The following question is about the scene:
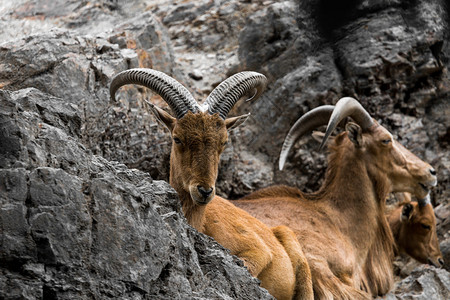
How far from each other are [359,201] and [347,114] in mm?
1409

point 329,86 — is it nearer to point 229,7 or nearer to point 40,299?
point 229,7

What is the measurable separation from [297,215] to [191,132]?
9.82 ft

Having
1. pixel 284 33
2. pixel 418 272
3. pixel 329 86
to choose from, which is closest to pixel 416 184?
pixel 418 272

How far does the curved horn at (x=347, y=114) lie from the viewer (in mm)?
10266

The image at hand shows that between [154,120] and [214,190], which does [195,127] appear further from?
[154,120]

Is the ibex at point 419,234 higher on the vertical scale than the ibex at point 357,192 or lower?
lower

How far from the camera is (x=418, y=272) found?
10117 mm

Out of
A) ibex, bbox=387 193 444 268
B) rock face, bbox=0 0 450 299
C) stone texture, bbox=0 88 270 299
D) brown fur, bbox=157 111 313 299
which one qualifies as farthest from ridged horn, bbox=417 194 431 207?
stone texture, bbox=0 88 270 299

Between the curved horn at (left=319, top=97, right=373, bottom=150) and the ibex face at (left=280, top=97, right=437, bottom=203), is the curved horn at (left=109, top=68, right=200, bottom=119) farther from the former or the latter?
the ibex face at (left=280, top=97, right=437, bottom=203)

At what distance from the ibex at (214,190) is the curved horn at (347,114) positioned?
201 cm

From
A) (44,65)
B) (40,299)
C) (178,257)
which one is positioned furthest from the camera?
(44,65)

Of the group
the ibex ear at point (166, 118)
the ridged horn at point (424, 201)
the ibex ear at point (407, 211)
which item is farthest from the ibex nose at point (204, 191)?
the ibex ear at point (407, 211)

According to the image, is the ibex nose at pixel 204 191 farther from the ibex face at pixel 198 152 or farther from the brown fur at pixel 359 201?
the brown fur at pixel 359 201

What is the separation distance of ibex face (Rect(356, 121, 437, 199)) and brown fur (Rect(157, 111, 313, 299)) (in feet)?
10.6
